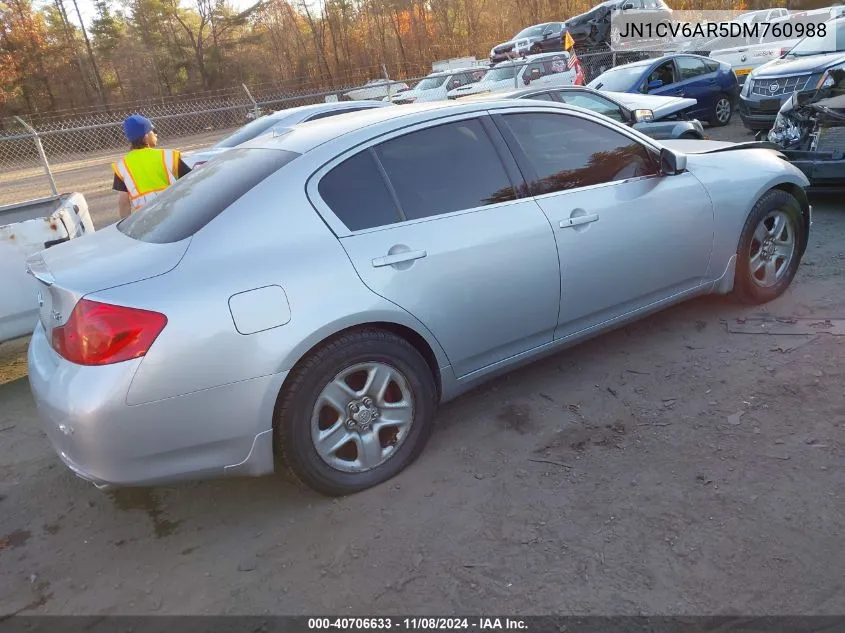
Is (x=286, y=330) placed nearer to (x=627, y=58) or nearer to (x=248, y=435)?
(x=248, y=435)

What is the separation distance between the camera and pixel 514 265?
3248 mm

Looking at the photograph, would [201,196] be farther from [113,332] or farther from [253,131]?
→ [253,131]

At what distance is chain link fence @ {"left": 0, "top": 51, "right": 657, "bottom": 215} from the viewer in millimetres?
14852

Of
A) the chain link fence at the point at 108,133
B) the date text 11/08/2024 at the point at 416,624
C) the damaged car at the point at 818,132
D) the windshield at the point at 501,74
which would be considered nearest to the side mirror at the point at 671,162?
the date text 11/08/2024 at the point at 416,624

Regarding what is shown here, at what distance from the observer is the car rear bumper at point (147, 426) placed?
2.44 m

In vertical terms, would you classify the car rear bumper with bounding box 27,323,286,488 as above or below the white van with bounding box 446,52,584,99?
below

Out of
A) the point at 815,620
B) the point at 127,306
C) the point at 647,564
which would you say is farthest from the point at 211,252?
the point at 815,620

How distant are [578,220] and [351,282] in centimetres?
137

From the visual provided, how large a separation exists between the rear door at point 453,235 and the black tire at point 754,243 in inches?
65.6

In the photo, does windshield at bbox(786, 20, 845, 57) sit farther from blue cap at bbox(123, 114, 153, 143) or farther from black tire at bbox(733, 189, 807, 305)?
blue cap at bbox(123, 114, 153, 143)

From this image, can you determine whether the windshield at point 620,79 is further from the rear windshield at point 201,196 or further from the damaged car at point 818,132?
the rear windshield at point 201,196

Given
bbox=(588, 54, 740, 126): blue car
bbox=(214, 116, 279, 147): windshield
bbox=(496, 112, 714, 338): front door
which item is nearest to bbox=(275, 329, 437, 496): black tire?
bbox=(496, 112, 714, 338): front door

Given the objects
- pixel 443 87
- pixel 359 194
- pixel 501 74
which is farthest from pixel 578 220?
pixel 443 87

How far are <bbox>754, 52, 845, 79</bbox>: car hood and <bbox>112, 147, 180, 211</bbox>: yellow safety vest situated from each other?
8861 millimetres
